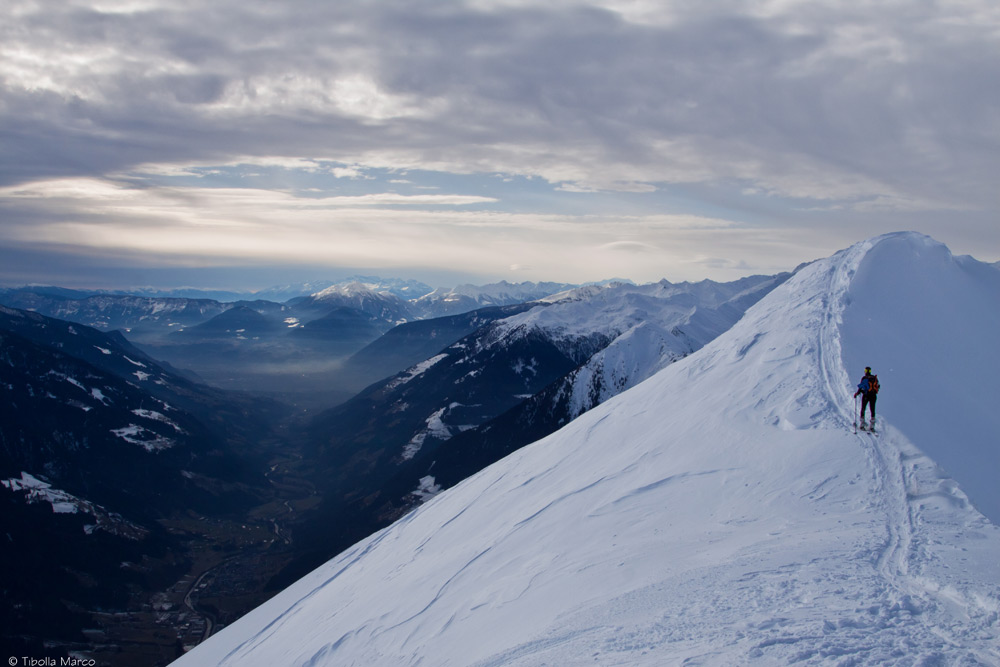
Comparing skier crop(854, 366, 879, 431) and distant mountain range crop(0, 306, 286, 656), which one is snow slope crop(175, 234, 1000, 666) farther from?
distant mountain range crop(0, 306, 286, 656)

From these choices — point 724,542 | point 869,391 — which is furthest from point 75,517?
point 869,391

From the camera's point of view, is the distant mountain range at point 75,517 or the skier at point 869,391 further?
the distant mountain range at point 75,517

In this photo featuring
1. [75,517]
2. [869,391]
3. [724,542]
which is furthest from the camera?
[75,517]

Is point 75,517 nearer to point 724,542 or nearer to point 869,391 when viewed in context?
point 724,542

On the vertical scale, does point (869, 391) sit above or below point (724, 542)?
above

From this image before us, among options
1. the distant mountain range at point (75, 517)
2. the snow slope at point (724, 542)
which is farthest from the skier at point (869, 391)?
the distant mountain range at point (75, 517)

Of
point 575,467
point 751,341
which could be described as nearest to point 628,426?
point 575,467

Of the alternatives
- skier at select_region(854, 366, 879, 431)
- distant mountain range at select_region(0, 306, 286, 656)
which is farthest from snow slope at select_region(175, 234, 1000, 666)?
distant mountain range at select_region(0, 306, 286, 656)

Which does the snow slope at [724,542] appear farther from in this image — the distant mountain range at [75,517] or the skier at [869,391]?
the distant mountain range at [75,517]

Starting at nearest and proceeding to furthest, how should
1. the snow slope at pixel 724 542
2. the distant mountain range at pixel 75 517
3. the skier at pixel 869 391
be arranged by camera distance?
1. the snow slope at pixel 724 542
2. the skier at pixel 869 391
3. the distant mountain range at pixel 75 517
